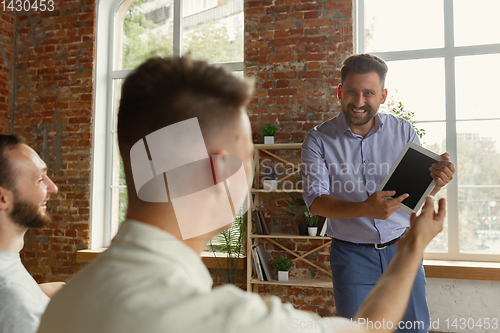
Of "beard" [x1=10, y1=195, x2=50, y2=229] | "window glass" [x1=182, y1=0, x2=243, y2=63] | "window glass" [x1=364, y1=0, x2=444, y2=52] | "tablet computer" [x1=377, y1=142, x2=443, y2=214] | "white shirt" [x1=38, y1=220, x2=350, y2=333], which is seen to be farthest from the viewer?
"window glass" [x1=182, y1=0, x2=243, y2=63]

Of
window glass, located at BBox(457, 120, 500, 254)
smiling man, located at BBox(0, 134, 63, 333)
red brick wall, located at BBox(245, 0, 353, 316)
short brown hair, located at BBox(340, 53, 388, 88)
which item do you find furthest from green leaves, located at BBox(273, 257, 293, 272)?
smiling man, located at BBox(0, 134, 63, 333)

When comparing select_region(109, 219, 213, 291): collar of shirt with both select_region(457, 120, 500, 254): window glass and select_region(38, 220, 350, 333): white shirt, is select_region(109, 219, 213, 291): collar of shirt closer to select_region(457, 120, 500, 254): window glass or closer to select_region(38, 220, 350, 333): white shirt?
select_region(38, 220, 350, 333): white shirt

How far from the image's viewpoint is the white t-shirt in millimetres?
1000

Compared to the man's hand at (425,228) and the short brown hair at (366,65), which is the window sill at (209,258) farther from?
the man's hand at (425,228)

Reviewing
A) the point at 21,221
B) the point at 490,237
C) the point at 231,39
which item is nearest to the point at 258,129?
the point at 231,39

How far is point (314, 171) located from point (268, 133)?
165 cm

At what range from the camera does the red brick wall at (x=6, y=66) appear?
4316 millimetres

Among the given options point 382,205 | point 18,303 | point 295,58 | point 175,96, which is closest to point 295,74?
point 295,58

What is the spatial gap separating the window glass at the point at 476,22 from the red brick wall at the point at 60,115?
377 centimetres

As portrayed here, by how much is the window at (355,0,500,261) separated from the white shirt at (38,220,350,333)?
11.5ft

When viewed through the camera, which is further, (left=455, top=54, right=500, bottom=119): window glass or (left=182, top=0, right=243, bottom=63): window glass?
(left=182, top=0, right=243, bottom=63): window glass

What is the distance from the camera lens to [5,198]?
127 cm

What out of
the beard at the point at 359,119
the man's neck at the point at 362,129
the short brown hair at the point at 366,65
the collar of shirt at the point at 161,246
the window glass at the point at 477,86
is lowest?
the collar of shirt at the point at 161,246

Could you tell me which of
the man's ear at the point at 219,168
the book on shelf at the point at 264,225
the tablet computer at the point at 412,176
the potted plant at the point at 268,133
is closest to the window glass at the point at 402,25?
the potted plant at the point at 268,133
